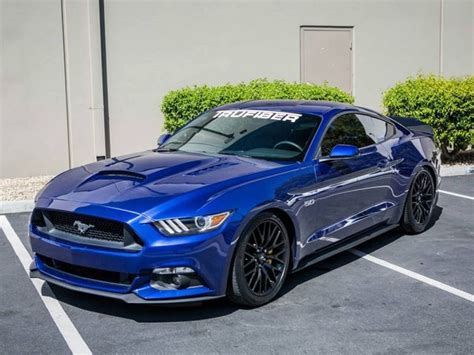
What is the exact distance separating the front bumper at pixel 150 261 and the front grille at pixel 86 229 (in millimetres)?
57

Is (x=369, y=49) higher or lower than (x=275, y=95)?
higher

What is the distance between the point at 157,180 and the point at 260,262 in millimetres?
980

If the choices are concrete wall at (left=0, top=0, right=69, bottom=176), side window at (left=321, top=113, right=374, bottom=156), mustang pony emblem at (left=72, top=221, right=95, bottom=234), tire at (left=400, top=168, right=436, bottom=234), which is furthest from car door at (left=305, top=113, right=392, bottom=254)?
concrete wall at (left=0, top=0, right=69, bottom=176)

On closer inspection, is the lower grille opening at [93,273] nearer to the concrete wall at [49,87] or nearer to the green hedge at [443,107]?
the concrete wall at [49,87]

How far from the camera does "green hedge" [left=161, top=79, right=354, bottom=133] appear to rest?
10.5 meters

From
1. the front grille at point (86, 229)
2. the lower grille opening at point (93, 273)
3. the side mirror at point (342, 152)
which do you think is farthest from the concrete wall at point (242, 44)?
the lower grille opening at point (93, 273)

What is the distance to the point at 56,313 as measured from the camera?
4922 mm

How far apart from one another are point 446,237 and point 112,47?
21.6 ft

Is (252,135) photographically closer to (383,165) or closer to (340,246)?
(340,246)

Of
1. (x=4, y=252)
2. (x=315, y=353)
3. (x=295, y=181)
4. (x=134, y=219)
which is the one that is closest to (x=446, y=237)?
(x=295, y=181)

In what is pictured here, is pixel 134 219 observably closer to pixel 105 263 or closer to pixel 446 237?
pixel 105 263

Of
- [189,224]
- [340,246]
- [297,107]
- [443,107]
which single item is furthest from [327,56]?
[189,224]

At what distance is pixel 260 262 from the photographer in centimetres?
497

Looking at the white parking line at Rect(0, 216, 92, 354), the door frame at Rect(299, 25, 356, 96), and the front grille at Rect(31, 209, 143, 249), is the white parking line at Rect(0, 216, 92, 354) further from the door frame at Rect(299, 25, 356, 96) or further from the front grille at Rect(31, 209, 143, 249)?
the door frame at Rect(299, 25, 356, 96)
